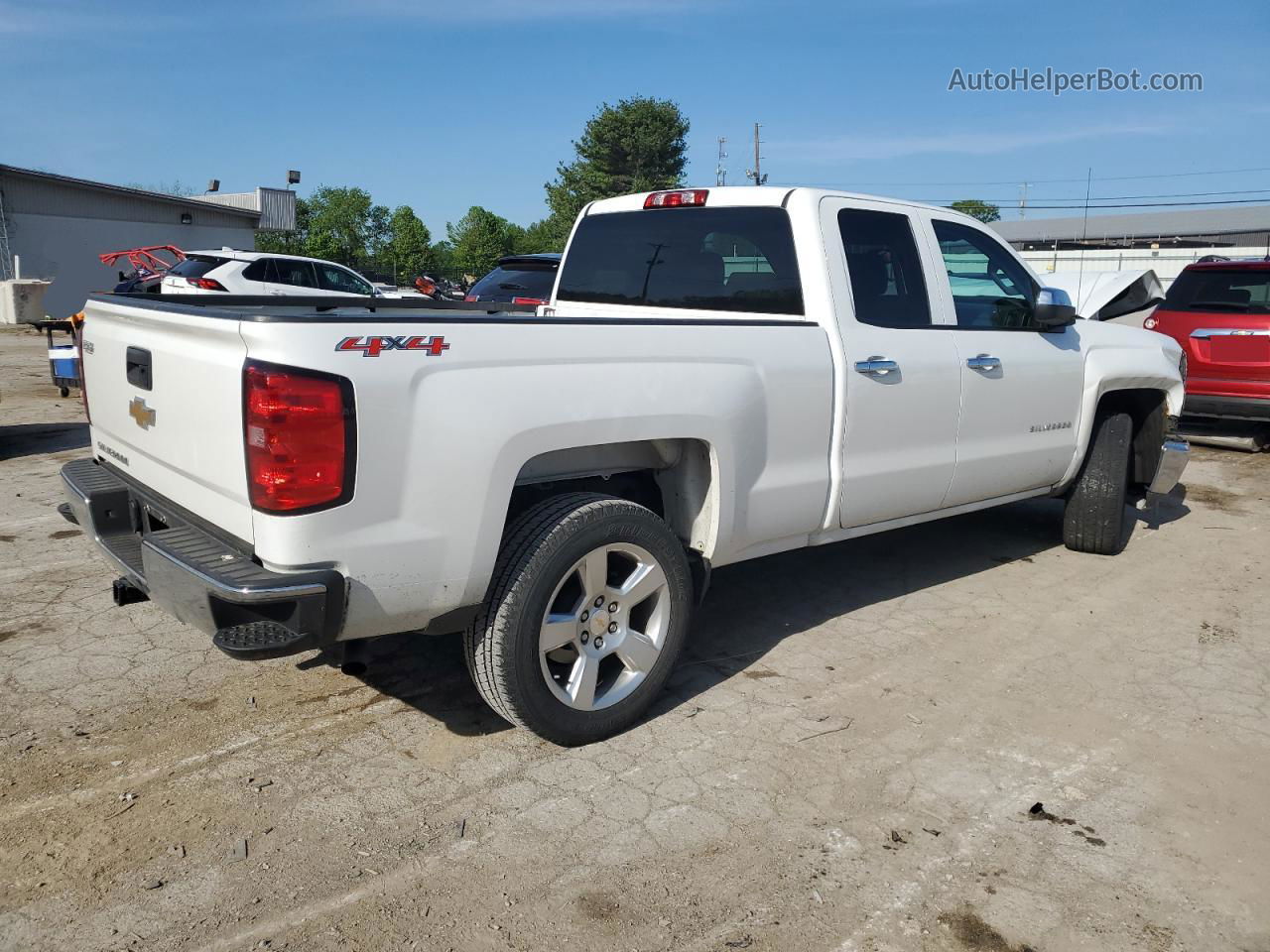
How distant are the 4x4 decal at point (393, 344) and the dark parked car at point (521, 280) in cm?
688

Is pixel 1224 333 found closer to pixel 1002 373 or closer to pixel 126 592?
pixel 1002 373

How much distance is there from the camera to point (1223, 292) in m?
9.31

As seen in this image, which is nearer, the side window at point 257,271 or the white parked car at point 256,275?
the white parked car at point 256,275

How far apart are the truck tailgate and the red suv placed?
872 centimetres

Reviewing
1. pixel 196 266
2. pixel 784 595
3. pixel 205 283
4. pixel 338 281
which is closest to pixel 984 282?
pixel 784 595

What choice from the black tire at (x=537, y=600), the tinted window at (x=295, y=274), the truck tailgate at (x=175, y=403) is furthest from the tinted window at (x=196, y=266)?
the black tire at (x=537, y=600)

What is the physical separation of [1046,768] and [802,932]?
1.29 m

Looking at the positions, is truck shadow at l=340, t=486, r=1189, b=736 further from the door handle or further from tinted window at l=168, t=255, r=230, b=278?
tinted window at l=168, t=255, r=230, b=278

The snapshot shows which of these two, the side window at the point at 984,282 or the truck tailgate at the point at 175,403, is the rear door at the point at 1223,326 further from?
the truck tailgate at the point at 175,403

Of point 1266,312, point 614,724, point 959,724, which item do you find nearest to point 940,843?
point 959,724

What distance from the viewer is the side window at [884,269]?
4.19 m

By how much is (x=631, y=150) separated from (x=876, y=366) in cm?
6225

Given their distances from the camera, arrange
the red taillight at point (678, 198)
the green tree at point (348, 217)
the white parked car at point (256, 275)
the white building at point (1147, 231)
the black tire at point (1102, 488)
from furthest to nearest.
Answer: the green tree at point (348, 217)
the white building at point (1147, 231)
the white parked car at point (256, 275)
the black tire at point (1102, 488)
the red taillight at point (678, 198)

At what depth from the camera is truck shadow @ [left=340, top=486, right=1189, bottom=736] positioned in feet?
12.6
